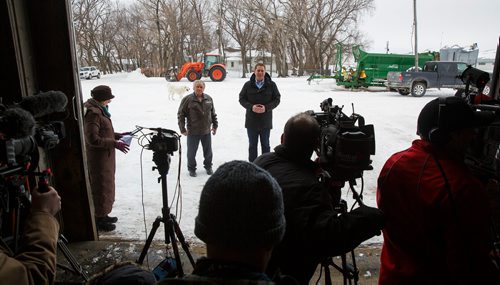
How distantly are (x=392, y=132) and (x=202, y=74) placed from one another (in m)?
18.8

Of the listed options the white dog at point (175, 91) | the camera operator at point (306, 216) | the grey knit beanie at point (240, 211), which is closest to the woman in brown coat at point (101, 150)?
the camera operator at point (306, 216)

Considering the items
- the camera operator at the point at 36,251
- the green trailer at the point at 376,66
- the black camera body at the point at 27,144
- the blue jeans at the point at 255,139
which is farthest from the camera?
the green trailer at the point at 376,66

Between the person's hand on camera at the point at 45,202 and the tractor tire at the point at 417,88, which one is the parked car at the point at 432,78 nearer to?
the tractor tire at the point at 417,88

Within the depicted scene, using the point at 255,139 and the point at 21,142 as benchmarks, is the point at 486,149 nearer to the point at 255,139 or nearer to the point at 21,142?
the point at 21,142

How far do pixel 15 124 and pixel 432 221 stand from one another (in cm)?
167


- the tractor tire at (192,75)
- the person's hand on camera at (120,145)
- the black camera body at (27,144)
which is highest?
the tractor tire at (192,75)

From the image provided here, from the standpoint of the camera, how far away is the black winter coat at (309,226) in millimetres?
1359

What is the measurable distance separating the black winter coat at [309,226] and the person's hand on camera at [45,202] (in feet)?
2.95

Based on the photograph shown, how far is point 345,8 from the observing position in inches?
1305

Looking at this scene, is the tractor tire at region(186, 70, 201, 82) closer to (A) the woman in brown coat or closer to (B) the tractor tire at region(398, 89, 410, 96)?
(B) the tractor tire at region(398, 89, 410, 96)

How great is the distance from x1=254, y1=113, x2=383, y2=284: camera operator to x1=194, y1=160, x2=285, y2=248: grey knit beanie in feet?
1.72

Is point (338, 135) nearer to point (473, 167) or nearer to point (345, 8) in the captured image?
point (473, 167)

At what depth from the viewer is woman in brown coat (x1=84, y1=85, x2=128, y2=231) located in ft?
11.6

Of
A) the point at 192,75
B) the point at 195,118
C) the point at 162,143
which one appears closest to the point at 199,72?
the point at 192,75
